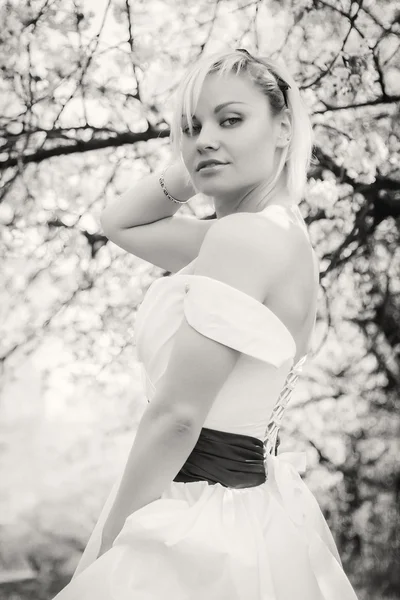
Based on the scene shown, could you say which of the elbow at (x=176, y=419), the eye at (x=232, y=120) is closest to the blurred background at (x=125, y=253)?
the eye at (x=232, y=120)

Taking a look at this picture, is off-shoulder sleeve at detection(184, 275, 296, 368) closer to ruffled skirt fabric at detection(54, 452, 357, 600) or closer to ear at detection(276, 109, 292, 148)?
ruffled skirt fabric at detection(54, 452, 357, 600)

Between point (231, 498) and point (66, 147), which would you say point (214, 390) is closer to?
point (231, 498)

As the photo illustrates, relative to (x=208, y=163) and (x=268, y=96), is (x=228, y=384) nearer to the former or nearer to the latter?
(x=208, y=163)

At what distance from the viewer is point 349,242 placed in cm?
341

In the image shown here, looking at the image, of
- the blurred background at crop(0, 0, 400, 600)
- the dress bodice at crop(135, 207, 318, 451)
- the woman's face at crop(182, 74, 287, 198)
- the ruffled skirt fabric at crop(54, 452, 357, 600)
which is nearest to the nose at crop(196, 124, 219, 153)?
the woman's face at crop(182, 74, 287, 198)

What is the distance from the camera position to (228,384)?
3.54 feet

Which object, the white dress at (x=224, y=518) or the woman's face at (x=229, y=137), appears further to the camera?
the woman's face at (x=229, y=137)

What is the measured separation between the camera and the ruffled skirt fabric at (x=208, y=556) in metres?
0.97

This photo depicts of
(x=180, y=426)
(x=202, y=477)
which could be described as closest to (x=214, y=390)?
(x=180, y=426)

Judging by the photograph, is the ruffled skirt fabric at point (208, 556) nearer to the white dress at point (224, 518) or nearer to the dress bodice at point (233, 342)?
the white dress at point (224, 518)

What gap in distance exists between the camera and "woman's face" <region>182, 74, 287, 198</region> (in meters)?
1.17

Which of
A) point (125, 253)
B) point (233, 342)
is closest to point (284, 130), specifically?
point (233, 342)

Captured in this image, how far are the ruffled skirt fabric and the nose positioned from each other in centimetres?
53

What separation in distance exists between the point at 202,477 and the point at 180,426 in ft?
0.52
